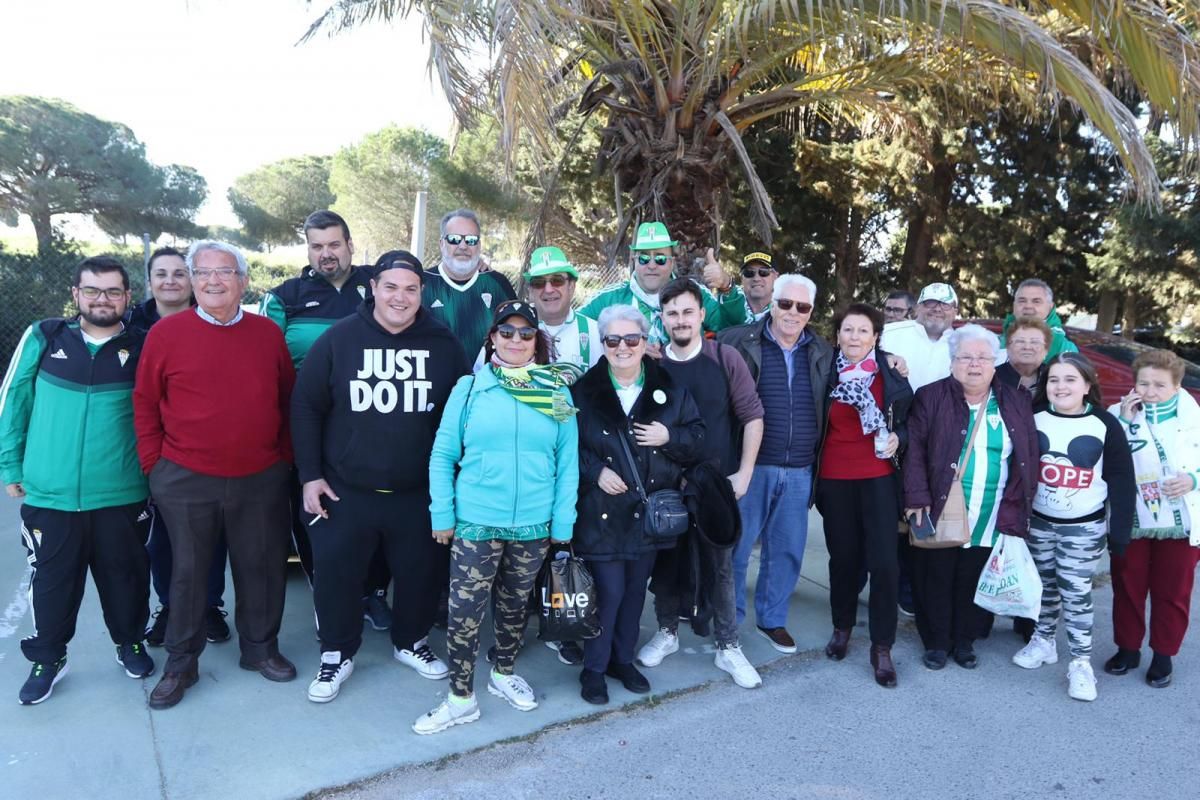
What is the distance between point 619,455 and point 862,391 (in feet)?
3.92

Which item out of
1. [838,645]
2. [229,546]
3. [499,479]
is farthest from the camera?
[838,645]

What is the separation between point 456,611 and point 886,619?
6.59 ft

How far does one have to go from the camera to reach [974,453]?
11.6 feet

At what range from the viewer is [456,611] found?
3.03 m

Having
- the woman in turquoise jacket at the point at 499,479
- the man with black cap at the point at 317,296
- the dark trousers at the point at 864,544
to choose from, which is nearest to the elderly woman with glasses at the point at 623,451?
the woman in turquoise jacket at the point at 499,479

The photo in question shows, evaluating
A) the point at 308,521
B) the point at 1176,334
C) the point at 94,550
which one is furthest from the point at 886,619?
the point at 1176,334

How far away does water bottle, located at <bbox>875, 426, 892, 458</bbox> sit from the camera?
136 inches

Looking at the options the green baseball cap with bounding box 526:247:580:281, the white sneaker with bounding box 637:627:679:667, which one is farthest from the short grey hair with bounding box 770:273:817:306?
the white sneaker with bounding box 637:627:679:667

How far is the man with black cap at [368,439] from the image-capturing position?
3041 millimetres

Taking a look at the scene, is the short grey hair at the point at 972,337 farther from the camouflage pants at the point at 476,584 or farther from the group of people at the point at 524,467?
the camouflage pants at the point at 476,584

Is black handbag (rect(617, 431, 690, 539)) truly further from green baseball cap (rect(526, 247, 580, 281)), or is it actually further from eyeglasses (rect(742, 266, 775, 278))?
eyeglasses (rect(742, 266, 775, 278))

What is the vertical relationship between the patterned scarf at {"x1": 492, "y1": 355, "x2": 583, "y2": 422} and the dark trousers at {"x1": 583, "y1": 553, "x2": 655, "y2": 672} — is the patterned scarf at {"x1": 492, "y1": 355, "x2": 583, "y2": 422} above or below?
above

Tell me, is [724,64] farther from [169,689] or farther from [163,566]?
[169,689]

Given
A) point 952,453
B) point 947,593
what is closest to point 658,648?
point 947,593
